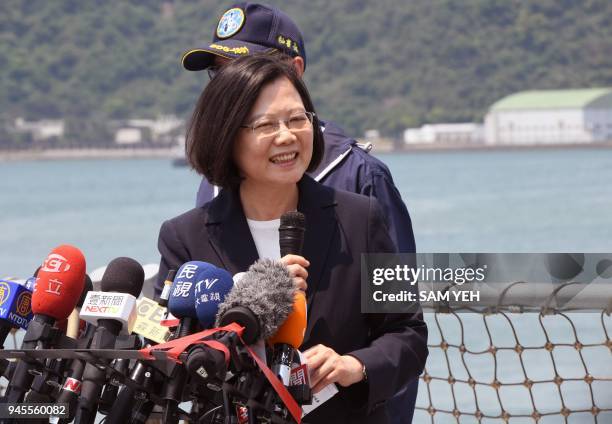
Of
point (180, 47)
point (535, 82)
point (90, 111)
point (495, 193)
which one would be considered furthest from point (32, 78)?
point (495, 193)

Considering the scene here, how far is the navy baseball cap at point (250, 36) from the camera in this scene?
328 centimetres

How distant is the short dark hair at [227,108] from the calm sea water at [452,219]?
6.62ft

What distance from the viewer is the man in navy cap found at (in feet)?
10.4

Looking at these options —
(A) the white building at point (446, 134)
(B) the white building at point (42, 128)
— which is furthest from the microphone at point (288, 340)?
(B) the white building at point (42, 128)

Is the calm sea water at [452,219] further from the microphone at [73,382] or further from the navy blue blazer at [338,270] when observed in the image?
the microphone at [73,382]

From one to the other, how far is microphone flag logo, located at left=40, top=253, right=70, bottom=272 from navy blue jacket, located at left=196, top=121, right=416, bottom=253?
853 mm

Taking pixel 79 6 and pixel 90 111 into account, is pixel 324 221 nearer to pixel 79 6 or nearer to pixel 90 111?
pixel 90 111

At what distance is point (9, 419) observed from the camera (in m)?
2.28

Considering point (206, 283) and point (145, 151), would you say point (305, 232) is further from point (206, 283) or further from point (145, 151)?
point (145, 151)

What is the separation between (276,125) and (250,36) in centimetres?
80

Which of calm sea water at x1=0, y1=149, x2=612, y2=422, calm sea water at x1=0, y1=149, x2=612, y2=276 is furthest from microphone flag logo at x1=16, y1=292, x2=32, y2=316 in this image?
calm sea water at x1=0, y1=149, x2=612, y2=276

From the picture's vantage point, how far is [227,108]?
2.58 m

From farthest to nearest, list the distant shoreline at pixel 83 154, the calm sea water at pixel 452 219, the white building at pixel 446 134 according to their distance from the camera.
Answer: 1. the distant shoreline at pixel 83 154
2. the white building at pixel 446 134
3. the calm sea water at pixel 452 219

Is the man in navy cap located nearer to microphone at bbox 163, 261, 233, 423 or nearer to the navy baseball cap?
the navy baseball cap
